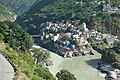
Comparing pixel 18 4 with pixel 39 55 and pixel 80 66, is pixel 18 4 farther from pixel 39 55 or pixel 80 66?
pixel 39 55

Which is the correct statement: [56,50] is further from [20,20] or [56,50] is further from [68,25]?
[20,20]

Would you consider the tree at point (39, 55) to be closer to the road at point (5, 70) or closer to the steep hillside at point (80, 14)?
the steep hillside at point (80, 14)

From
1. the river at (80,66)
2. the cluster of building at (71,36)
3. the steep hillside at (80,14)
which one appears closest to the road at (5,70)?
the river at (80,66)

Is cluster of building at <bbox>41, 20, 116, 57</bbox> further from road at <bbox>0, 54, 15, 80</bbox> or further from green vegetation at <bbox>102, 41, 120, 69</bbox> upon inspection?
road at <bbox>0, 54, 15, 80</bbox>

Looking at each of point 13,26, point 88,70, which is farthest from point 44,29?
point 13,26

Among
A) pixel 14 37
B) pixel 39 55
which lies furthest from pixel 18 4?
pixel 14 37

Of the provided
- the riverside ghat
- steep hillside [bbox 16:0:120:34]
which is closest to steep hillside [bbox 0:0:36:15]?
steep hillside [bbox 16:0:120:34]

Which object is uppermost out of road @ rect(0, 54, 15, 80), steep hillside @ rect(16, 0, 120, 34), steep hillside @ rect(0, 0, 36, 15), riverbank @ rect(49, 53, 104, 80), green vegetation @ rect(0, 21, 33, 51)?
steep hillside @ rect(0, 0, 36, 15)
